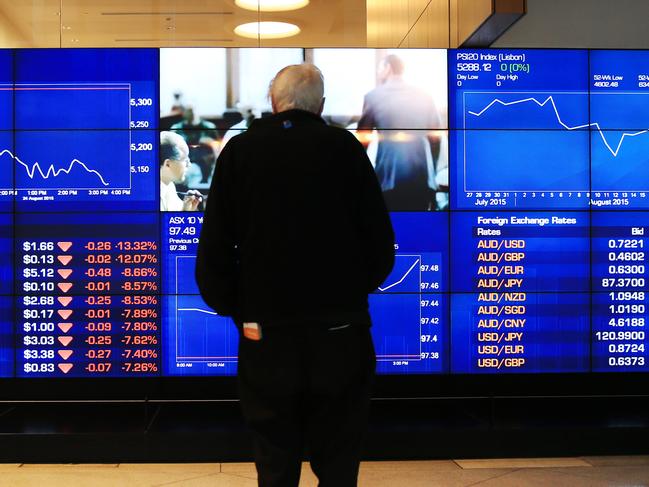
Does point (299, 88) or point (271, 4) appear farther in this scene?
point (271, 4)

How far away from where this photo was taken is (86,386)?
13.9ft

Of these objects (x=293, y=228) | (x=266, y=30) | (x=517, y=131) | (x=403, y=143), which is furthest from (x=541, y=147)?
(x=293, y=228)

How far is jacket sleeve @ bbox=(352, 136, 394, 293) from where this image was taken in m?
2.05

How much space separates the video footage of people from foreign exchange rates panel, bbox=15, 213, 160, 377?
1.10 ft

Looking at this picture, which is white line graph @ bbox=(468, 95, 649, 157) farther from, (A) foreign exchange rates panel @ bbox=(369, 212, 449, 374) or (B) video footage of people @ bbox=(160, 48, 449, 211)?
(A) foreign exchange rates panel @ bbox=(369, 212, 449, 374)

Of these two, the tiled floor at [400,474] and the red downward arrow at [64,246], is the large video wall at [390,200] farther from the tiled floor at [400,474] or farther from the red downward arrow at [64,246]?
the tiled floor at [400,474]

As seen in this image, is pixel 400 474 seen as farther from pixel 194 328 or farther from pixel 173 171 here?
pixel 173 171

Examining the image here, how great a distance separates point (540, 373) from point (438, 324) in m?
0.64

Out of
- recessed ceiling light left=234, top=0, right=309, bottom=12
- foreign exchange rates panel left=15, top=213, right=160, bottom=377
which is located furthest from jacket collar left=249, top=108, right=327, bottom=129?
recessed ceiling light left=234, top=0, right=309, bottom=12

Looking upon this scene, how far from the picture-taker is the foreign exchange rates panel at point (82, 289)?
13.4ft

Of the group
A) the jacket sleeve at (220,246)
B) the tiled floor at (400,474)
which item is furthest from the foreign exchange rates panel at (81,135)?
the jacket sleeve at (220,246)

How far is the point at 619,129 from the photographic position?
422cm

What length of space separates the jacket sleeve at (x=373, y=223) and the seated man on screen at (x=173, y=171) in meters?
2.18

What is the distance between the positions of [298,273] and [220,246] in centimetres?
22
